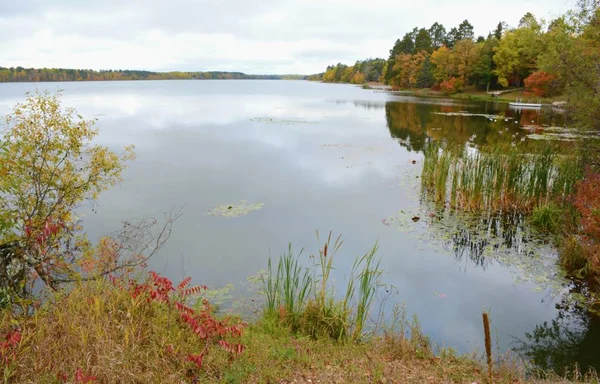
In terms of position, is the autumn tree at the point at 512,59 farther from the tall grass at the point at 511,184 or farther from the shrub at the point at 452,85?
the tall grass at the point at 511,184

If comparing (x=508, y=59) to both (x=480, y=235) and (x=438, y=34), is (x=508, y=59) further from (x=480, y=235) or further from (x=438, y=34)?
(x=480, y=235)

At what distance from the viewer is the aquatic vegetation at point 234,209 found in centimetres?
1070

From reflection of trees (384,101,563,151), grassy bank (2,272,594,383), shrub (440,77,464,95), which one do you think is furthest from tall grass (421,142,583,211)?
A: shrub (440,77,464,95)

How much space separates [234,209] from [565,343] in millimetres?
7905

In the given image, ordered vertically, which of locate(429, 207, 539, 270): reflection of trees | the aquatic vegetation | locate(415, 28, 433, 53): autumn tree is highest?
locate(415, 28, 433, 53): autumn tree

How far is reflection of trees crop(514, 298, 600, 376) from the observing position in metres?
5.31

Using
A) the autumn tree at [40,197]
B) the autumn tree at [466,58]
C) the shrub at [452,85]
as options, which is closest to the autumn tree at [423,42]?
the shrub at [452,85]

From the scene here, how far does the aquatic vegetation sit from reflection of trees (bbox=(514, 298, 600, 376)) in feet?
23.2

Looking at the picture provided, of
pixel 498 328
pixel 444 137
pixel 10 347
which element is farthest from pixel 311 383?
pixel 444 137

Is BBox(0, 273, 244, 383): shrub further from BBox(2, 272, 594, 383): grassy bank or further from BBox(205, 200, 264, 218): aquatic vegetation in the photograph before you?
BBox(205, 200, 264, 218): aquatic vegetation

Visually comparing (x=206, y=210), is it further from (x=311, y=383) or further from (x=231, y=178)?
(x=311, y=383)

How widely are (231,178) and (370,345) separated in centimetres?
1014

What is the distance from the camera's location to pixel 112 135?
70.3 ft

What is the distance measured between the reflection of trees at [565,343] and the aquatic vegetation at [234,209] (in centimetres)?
707
